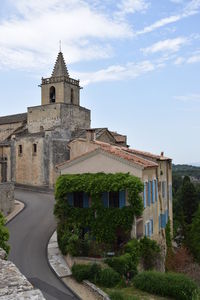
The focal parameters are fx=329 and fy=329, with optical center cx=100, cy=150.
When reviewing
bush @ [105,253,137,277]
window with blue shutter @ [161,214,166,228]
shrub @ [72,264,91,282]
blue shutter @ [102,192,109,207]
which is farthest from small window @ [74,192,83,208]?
window with blue shutter @ [161,214,166,228]

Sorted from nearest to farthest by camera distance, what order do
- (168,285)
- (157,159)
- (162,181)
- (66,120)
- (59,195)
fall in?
(168,285) < (59,195) < (157,159) < (162,181) < (66,120)

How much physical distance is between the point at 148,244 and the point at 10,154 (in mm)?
29662

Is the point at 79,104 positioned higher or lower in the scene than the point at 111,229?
higher

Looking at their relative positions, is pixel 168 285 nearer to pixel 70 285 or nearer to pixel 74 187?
pixel 70 285

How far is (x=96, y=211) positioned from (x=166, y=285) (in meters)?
6.92

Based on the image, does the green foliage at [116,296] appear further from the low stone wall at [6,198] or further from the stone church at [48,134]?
the stone church at [48,134]

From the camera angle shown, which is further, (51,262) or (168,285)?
(51,262)

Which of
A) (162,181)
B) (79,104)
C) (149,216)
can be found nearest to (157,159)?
(162,181)

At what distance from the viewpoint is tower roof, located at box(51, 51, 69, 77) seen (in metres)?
46.4

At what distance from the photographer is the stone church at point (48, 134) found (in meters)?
42.6

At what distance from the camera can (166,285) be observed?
1755 centimetres

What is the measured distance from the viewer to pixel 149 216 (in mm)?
24172

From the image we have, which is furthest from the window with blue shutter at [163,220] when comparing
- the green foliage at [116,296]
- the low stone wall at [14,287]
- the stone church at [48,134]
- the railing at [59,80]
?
the railing at [59,80]

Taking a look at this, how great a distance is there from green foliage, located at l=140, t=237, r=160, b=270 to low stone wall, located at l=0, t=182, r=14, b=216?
14.9 m
